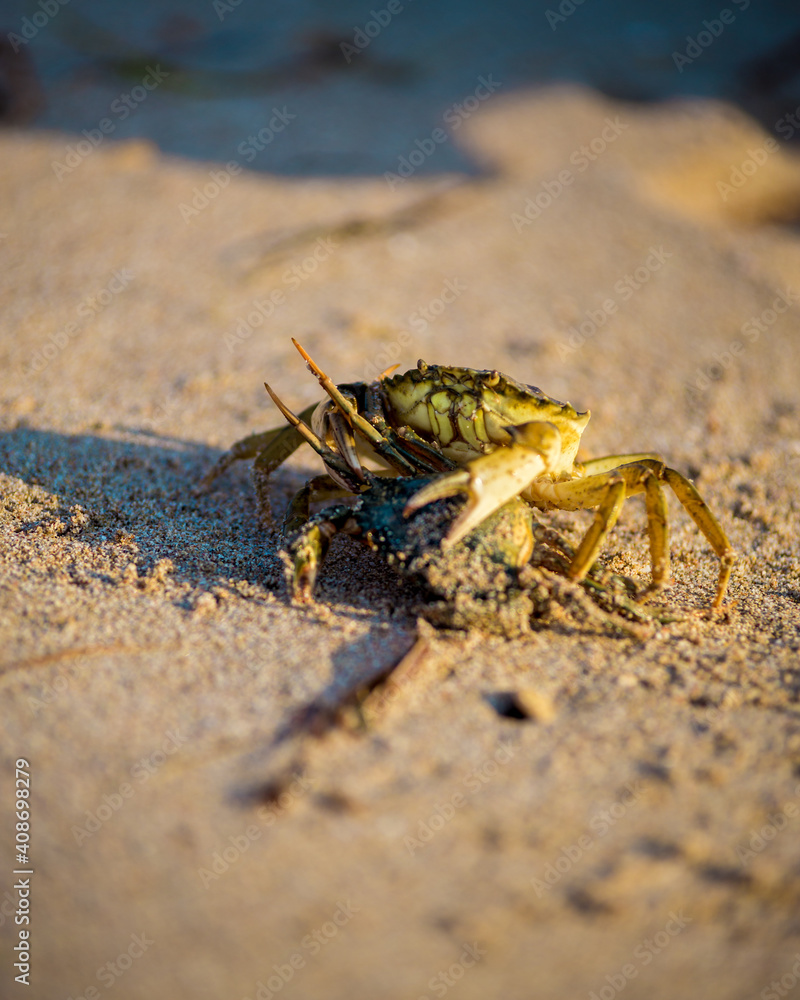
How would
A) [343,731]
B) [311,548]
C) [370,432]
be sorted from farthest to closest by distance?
1. [370,432]
2. [311,548]
3. [343,731]

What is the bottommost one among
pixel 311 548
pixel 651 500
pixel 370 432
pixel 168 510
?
pixel 168 510

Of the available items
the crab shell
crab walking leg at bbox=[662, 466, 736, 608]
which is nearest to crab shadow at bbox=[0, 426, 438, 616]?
the crab shell

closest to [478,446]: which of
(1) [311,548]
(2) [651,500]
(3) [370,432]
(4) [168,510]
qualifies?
(3) [370,432]

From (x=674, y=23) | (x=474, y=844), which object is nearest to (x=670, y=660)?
(x=474, y=844)

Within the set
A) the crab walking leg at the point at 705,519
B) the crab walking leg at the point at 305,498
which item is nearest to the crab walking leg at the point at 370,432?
the crab walking leg at the point at 305,498

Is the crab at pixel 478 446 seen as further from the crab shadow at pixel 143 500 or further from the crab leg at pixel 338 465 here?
the crab shadow at pixel 143 500

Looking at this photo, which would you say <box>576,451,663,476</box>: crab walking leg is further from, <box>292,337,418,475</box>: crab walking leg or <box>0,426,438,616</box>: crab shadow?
<box>0,426,438,616</box>: crab shadow

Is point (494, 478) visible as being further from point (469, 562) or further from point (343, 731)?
point (343, 731)
